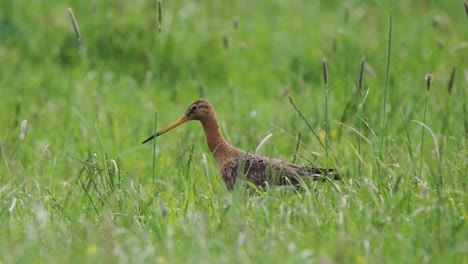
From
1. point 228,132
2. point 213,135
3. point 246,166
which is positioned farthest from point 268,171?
point 228,132

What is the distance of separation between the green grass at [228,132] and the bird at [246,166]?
0.13 m

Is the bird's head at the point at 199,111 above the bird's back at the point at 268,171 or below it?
above

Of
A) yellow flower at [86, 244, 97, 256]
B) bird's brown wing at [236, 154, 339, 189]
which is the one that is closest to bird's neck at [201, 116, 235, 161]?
bird's brown wing at [236, 154, 339, 189]

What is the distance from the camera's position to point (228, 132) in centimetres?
711

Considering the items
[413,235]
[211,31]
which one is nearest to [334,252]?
[413,235]

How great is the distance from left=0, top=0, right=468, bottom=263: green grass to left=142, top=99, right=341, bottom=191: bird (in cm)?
13

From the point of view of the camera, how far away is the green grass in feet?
13.6

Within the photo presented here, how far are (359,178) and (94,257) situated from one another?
1.71m

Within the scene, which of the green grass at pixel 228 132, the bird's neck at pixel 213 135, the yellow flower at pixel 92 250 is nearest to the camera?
the yellow flower at pixel 92 250

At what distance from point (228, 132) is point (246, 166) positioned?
4.65ft

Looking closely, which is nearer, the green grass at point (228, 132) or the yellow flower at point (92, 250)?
the yellow flower at point (92, 250)

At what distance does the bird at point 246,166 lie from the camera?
511 centimetres

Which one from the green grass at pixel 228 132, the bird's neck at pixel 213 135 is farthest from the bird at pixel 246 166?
the green grass at pixel 228 132

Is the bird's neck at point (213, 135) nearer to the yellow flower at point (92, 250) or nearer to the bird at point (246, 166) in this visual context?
the bird at point (246, 166)
